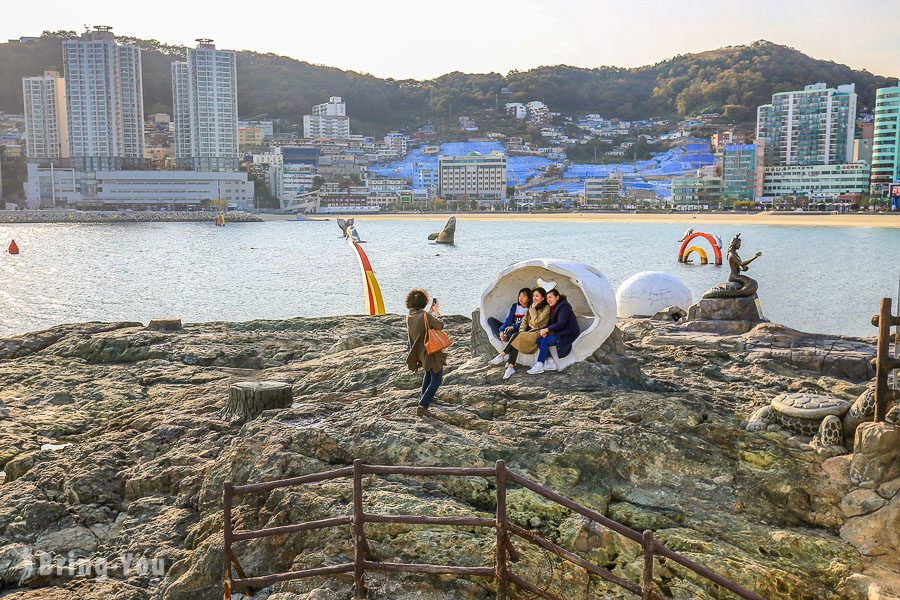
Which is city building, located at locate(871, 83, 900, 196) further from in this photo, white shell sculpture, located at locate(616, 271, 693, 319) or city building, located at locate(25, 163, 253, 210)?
white shell sculpture, located at locate(616, 271, 693, 319)

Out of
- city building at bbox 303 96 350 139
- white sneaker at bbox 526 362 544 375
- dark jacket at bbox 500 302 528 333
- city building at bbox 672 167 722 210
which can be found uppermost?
city building at bbox 303 96 350 139

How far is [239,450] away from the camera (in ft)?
24.3

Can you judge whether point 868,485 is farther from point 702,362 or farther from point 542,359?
point 702,362

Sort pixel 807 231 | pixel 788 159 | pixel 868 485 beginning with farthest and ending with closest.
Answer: pixel 788 159 < pixel 807 231 < pixel 868 485

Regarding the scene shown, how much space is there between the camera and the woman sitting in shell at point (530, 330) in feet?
29.1

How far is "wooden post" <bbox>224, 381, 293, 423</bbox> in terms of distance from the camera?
867cm

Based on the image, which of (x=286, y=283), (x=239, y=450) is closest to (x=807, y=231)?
(x=286, y=283)

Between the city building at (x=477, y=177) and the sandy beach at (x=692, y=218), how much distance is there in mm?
20483

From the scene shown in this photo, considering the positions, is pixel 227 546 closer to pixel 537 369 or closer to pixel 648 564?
pixel 648 564

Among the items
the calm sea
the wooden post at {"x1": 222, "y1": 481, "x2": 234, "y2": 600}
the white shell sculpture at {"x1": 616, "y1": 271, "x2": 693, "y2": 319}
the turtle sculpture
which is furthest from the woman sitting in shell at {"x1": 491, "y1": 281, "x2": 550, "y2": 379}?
the calm sea

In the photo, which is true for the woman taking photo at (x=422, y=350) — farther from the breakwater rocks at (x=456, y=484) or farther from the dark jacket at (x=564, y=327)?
the dark jacket at (x=564, y=327)

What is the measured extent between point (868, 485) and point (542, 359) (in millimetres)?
3250

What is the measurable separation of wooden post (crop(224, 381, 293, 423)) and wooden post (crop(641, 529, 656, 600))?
14.9ft

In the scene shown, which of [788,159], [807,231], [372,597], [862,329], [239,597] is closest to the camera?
[372,597]
